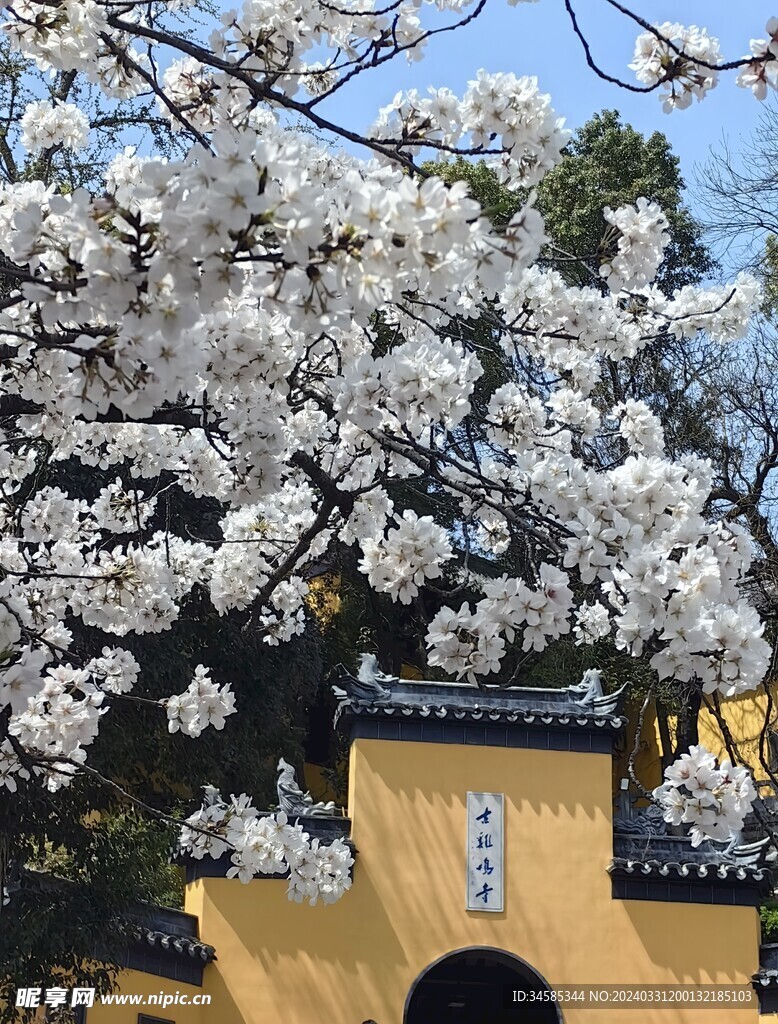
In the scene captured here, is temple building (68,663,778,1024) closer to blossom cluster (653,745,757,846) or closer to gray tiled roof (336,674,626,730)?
gray tiled roof (336,674,626,730)

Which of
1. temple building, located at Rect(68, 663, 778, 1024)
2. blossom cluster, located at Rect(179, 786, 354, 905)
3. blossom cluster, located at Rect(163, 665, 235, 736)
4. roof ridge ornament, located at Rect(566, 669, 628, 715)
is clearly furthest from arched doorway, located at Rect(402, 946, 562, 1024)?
blossom cluster, located at Rect(163, 665, 235, 736)

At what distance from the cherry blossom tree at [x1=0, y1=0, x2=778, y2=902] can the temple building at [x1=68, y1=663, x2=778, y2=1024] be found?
294 cm

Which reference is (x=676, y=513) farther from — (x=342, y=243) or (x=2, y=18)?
(x=2, y=18)

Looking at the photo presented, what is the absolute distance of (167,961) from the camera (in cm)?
802

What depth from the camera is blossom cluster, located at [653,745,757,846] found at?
3432 millimetres

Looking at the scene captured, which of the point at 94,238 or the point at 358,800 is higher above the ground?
the point at 358,800

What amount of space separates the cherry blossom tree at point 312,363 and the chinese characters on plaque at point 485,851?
3.12 meters

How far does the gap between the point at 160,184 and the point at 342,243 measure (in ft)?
1.22

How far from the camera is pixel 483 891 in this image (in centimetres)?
865

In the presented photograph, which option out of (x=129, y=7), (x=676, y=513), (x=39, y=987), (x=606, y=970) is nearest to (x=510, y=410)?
(x=676, y=513)

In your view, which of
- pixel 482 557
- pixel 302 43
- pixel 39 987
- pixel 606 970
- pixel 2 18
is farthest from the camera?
pixel 482 557

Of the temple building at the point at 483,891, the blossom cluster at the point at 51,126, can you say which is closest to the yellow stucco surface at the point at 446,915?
the temple building at the point at 483,891

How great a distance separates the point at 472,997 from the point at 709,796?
26.3 feet

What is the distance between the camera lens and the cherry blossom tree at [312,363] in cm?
217
